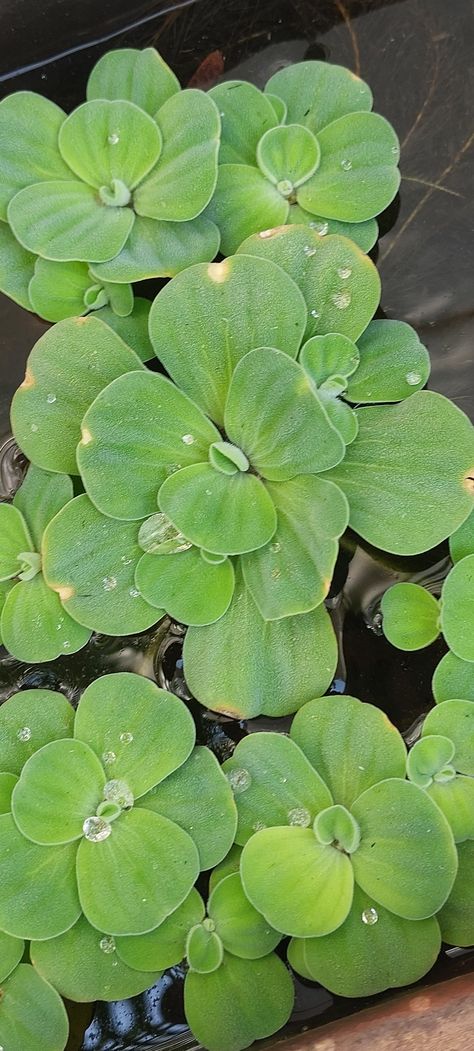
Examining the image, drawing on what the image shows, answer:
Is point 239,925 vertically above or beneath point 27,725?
beneath

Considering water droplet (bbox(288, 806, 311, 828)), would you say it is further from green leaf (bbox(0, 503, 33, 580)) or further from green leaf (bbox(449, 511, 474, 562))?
green leaf (bbox(0, 503, 33, 580))

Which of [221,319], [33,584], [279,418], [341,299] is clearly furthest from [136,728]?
[341,299]

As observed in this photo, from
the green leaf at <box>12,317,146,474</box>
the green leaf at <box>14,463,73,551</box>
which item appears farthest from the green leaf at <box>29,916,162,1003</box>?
the green leaf at <box>12,317,146,474</box>

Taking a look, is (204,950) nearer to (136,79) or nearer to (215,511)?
(215,511)

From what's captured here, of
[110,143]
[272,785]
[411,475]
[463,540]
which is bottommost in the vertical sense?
[272,785]

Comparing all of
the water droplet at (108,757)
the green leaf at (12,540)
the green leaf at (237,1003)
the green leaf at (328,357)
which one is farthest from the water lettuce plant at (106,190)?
the green leaf at (237,1003)
